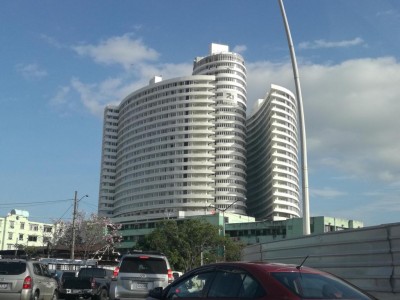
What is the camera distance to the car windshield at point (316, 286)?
548 cm

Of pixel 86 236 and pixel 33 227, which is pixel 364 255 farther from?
pixel 33 227

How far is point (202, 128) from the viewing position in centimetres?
14812

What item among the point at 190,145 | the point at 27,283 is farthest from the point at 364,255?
the point at 190,145

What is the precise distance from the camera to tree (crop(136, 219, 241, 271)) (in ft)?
236

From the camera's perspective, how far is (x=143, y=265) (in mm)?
14625

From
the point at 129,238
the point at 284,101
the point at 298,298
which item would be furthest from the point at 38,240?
the point at 298,298

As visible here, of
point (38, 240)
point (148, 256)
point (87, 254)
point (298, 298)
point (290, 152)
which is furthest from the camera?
point (290, 152)

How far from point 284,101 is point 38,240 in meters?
81.7

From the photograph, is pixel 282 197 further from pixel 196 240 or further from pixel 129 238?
pixel 196 240

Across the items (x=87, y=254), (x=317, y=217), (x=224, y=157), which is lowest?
(x=87, y=254)

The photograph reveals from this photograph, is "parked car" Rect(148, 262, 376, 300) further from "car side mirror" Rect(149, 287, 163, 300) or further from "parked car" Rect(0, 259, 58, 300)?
"parked car" Rect(0, 259, 58, 300)

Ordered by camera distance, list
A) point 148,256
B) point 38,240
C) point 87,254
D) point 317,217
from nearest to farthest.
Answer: point 148,256, point 87,254, point 317,217, point 38,240

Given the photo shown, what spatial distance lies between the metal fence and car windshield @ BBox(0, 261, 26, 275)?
7867mm

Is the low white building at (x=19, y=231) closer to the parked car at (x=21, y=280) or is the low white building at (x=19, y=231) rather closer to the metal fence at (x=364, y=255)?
the parked car at (x=21, y=280)
